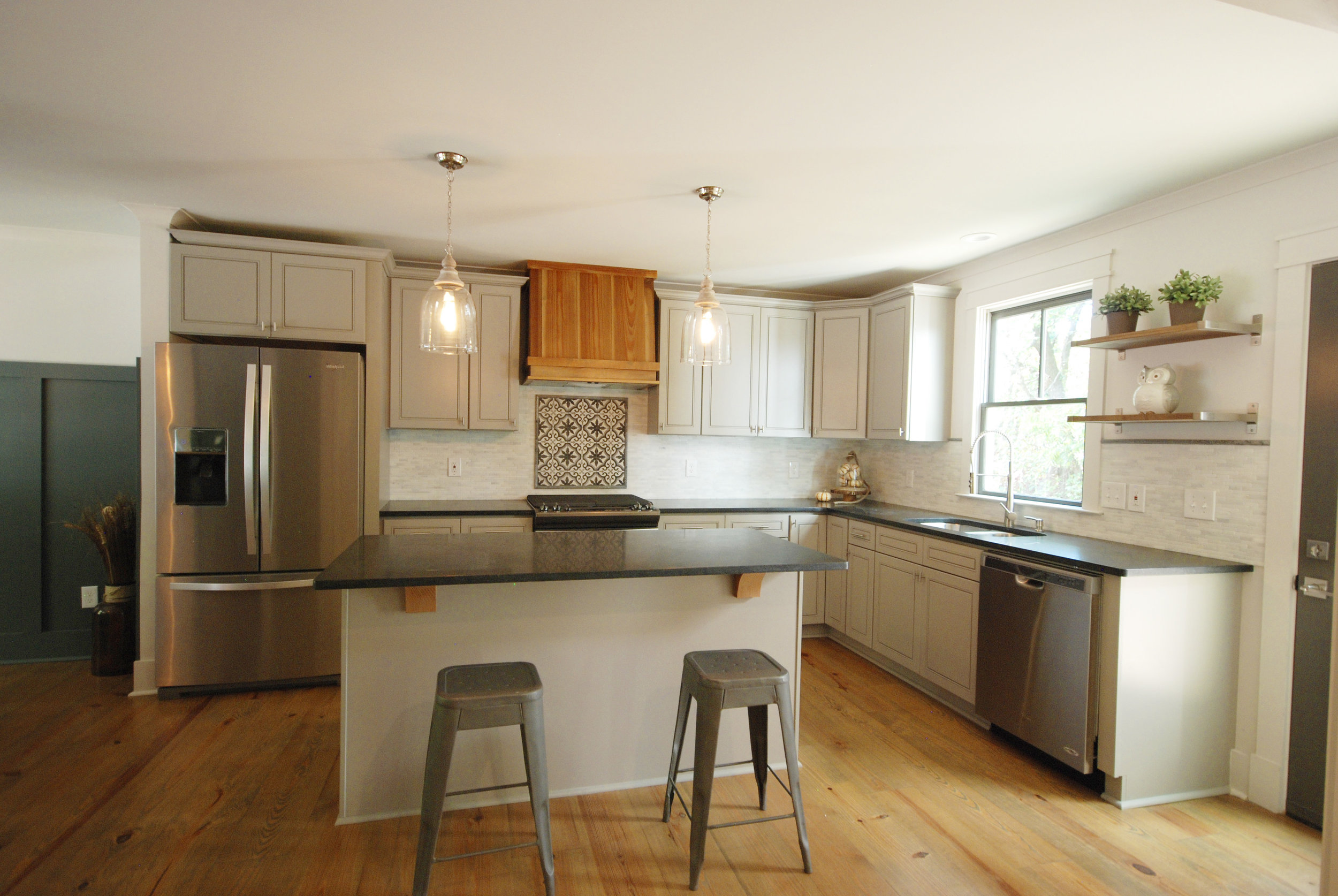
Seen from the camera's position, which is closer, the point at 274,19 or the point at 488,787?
the point at 274,19

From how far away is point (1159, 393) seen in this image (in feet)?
9.03

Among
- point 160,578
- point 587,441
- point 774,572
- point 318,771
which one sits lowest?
point 318,771

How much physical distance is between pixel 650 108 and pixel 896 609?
9.54 ft

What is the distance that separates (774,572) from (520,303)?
8.83 ft

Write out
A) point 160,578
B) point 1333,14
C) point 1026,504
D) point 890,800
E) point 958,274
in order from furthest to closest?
point 958,274 < point 1026,504 < point 160,578 < point 890,800 < point 1333,14

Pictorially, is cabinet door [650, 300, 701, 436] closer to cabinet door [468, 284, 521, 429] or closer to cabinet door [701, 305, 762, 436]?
cabinet door [701, 305, 762, 436]

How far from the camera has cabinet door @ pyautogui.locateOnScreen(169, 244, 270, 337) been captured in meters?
3.38

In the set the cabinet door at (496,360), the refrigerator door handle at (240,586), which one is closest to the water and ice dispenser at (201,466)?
the refrigerator door handle at (240,586)

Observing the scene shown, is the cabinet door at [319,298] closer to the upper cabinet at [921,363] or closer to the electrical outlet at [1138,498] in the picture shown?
the upper cabinet at [921,363]

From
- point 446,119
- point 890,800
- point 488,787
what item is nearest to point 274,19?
point 446,119

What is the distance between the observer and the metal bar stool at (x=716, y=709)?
6.41ft

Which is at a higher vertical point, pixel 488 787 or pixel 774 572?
pixel 774 572

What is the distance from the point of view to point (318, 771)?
262 centimetres

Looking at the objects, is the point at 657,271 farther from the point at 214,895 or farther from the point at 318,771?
the point at 214,895
